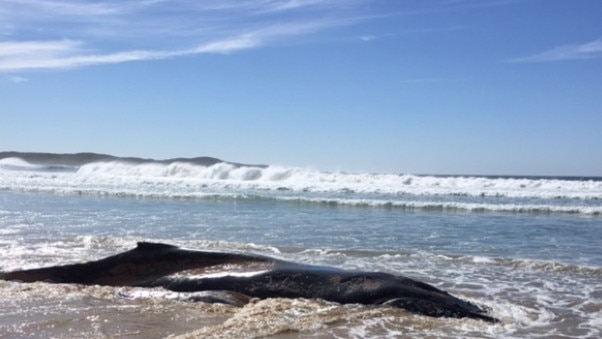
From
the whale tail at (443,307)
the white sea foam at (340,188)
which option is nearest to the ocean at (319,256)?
the whale tail at (443,307)

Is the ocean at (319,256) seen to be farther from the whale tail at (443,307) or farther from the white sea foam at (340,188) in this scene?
the white sea foam at (340,188)

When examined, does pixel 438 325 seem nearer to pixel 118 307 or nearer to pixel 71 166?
pixel 118 307

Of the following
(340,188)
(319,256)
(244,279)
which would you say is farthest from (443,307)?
(340,188)

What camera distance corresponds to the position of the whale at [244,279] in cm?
755

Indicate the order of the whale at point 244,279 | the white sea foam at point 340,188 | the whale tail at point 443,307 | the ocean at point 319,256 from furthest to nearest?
the white sea foam at point 340,188 → the whale at point 244,279 → the whale tail at point 443,307 → the ocean at point 319,256

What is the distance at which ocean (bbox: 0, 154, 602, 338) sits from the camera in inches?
264

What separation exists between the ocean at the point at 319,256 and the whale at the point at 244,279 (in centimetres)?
24

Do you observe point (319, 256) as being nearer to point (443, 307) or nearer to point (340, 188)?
point (443, 307)

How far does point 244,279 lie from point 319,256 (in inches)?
149

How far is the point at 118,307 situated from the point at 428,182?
3722cm

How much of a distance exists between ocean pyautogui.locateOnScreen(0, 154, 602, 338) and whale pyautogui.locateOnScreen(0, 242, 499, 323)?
240 mm

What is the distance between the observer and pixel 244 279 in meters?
8.11

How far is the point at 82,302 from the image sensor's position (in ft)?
25.1

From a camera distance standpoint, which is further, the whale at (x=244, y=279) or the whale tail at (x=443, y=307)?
the whale at (x=244, y=279)
